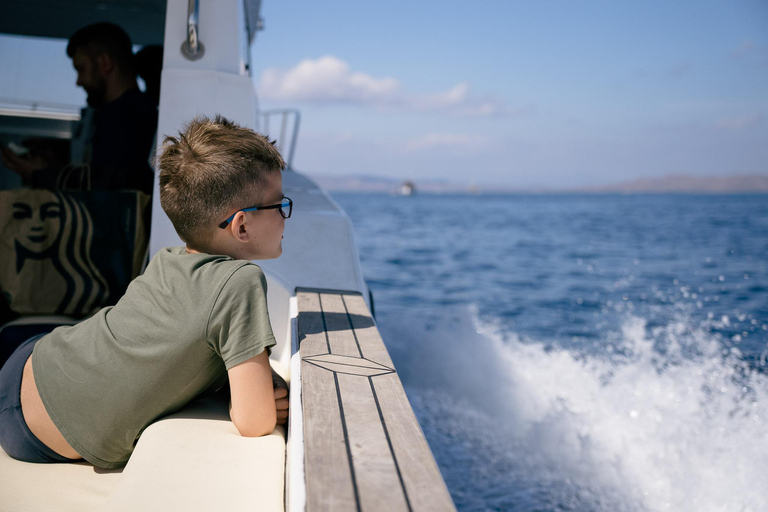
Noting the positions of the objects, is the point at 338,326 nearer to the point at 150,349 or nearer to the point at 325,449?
the point at 150,349

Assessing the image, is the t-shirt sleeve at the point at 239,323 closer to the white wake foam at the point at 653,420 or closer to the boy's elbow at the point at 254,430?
the boy's elbow at the point at 254,430

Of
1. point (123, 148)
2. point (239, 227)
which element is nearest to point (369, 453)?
point (239, 227)

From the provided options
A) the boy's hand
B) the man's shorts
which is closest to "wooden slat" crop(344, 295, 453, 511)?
Answer: the boy's hand

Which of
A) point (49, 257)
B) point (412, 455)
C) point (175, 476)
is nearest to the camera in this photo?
point (412, 455)

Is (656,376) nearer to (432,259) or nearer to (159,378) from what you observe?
(159,378)

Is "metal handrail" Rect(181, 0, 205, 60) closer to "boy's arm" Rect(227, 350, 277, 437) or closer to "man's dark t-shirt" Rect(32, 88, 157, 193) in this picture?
"man's dark t-shirt" Rect(32, 88, 157, 193)

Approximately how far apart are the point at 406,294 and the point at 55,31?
23.4ft

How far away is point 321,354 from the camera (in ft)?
5.06

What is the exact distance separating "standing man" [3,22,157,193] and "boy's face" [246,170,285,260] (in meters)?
1.49

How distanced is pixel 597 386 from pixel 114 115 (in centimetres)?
378

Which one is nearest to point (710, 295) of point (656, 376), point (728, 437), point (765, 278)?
point (765, 278)

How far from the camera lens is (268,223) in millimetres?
1461

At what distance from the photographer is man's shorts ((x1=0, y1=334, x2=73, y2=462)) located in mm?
1378

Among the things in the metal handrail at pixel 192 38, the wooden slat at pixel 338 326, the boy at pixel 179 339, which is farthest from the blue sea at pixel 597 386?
the metal handrail at pixel 192 38
